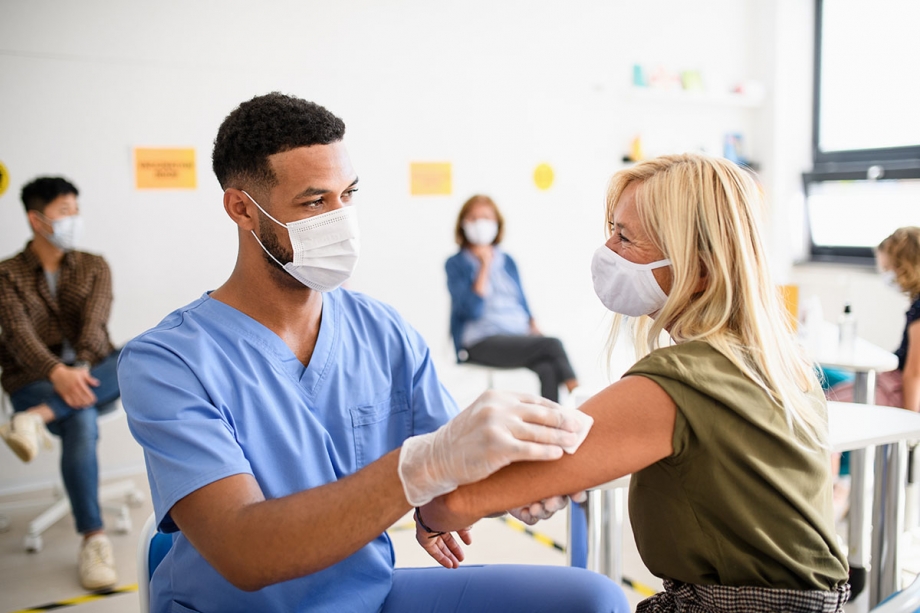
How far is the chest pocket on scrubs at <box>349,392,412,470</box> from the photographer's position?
4.25ft

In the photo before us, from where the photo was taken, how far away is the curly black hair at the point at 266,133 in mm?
1290

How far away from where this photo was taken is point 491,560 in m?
2.59

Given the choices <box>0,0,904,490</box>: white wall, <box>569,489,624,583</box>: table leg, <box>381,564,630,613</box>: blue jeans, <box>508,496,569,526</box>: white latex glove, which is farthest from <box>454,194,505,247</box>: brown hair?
<box>508,496,569,526</box>: white latex glove

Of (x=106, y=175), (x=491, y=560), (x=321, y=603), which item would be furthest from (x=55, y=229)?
(x=321, y=603)

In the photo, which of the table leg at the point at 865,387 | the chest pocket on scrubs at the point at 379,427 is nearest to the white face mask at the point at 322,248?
the chest pocket on scrubs at the point at 379,427

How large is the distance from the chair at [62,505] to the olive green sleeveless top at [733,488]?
252 cm

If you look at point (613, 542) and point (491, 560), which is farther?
point (491, 560)

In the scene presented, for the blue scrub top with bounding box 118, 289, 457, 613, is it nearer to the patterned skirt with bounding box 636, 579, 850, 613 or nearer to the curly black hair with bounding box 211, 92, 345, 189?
the curly black hair with bounding box 211, 92, 345, 189

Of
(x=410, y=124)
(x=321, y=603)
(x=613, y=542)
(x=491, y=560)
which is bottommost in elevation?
(x=491, y=560)

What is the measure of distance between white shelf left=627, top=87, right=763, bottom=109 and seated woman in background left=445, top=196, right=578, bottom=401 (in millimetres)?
1453

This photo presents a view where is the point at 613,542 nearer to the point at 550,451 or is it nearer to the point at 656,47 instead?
the point at 550,451

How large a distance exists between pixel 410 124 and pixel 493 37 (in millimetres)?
772

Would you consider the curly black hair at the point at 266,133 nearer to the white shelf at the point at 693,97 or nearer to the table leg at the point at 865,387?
the table leg at the point at 865,387

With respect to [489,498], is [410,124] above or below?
above
